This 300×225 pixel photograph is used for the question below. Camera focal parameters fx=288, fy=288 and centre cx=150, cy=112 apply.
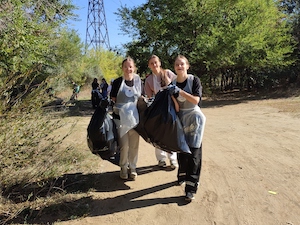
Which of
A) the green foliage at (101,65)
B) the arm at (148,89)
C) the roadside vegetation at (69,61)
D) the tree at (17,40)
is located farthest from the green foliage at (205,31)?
the green foliage at (101,65)

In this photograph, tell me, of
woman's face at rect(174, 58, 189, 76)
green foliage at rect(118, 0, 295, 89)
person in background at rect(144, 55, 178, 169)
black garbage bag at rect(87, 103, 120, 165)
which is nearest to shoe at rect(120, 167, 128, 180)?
black garbage bag at rect(87, 103, 120, 165)

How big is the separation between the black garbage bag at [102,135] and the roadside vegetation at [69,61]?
0.41 m

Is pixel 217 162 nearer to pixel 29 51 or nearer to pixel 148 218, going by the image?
pixel 148 218

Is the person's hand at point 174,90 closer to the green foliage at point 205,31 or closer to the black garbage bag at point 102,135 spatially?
the black garbage bag at point 102,135

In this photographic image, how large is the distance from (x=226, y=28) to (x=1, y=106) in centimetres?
1289

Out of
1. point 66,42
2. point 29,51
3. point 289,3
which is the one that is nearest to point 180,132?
point 29,51

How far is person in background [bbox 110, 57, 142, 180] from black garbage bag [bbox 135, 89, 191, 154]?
435 millimetres

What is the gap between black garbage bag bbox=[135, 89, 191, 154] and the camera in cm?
333

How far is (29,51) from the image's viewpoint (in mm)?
5938

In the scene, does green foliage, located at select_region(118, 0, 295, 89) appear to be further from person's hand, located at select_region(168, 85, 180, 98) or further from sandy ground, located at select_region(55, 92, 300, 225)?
person's hand, located at select_region(168, 85, 180, 98)

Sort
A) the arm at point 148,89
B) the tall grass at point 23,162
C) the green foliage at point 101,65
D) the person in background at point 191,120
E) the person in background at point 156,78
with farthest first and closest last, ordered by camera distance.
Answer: the green foliage at point 101,65, the arm at point 148,89, the person in background at point 156,78, the person in background at point 191,120, the tall grass at point 23,162

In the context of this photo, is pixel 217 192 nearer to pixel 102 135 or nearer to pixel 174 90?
pixel 174 90

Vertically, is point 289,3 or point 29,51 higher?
point 289,3

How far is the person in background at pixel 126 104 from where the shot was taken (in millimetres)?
3850
